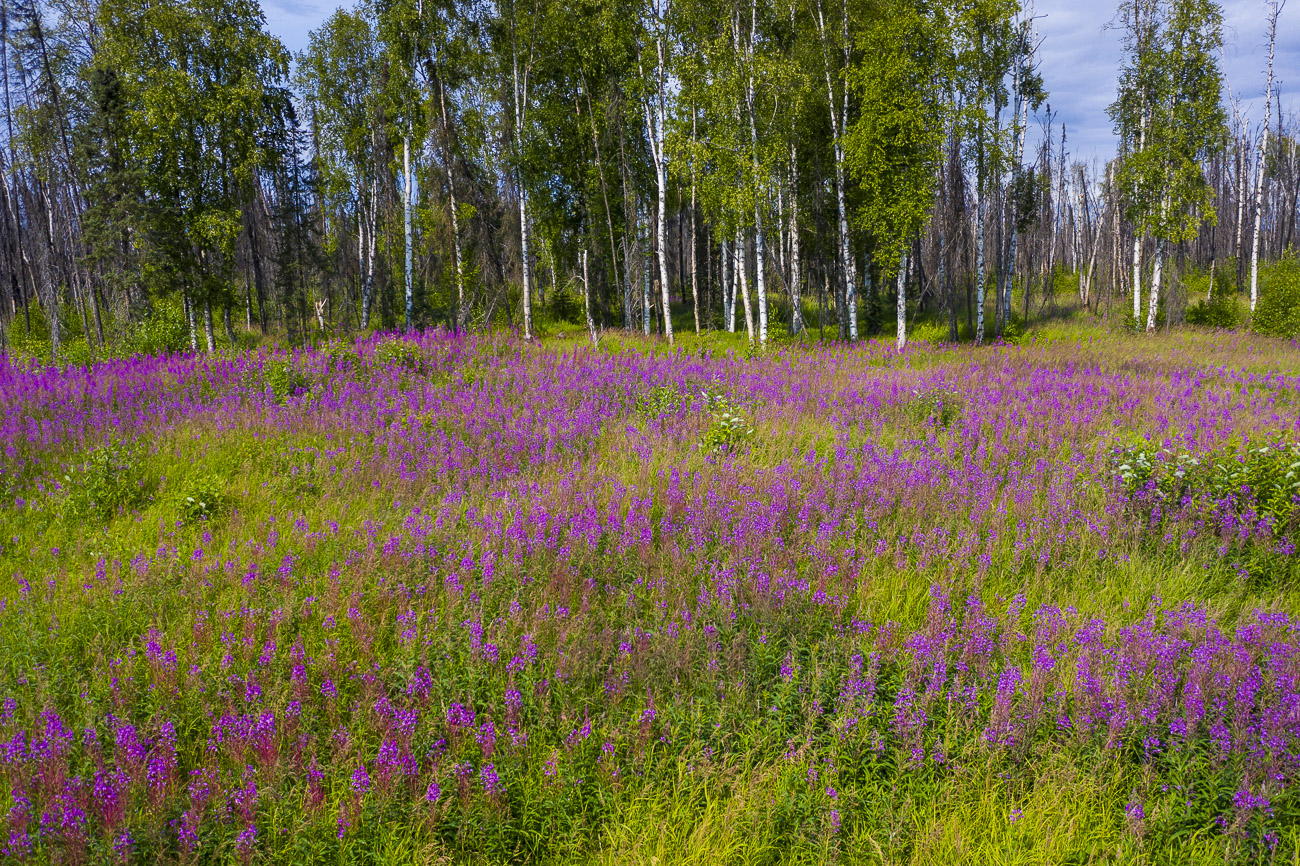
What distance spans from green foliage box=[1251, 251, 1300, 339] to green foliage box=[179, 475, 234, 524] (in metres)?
32.2

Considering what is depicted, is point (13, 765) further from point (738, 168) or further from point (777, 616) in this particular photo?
point (738, 168)

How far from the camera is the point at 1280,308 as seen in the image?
911 inches

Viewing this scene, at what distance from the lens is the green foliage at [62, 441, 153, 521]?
16.7ft

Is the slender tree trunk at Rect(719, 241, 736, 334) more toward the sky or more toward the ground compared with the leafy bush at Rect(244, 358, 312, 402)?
more toward the sky

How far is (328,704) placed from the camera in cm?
290

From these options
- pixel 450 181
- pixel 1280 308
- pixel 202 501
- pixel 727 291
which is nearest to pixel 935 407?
pixel 202 501

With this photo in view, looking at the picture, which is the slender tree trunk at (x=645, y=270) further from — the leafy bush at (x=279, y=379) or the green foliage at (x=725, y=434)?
the green foliage at (x=725, y=434)

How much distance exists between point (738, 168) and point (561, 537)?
18195 millimetres

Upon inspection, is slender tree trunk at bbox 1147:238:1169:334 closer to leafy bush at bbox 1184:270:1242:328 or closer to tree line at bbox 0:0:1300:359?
tree line at bbox 0:0:1300:359

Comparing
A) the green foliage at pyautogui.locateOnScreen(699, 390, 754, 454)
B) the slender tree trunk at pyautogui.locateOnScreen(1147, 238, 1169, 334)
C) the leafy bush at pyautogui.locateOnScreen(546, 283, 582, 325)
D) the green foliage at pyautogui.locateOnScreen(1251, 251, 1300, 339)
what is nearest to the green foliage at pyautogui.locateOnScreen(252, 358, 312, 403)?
the green foliage at pyautogui.locateOnScreen(699, 390, 754, 454)

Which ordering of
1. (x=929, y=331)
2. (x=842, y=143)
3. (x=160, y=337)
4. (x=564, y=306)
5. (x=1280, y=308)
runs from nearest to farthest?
(x=160, y=337) → (x=842, y=143) → (x=1280, y=308) → (x=929, y=331) → (x=564, y=306)

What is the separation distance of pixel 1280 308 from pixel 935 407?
981 inches

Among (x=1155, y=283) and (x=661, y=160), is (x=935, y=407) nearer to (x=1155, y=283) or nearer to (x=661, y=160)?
(x=661, y=160)

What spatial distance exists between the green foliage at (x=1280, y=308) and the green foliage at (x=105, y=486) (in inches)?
1293
